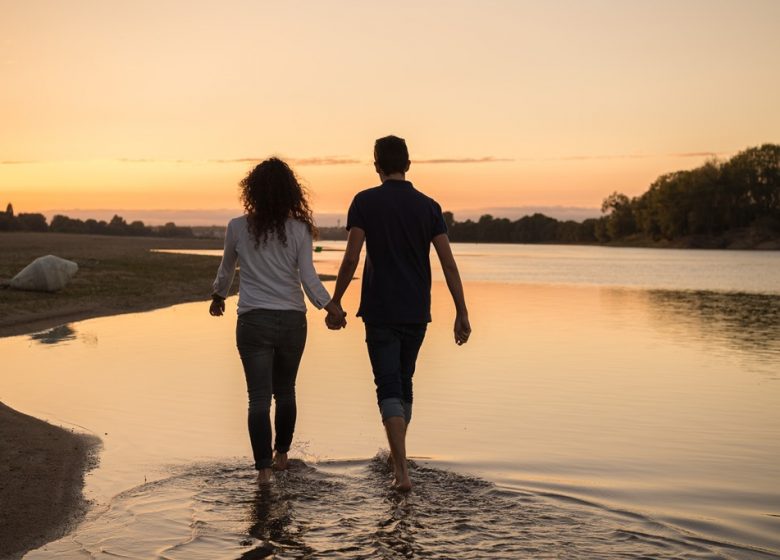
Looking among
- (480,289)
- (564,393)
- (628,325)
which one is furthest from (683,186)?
(564,393)

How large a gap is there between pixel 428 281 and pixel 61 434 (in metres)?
3.75

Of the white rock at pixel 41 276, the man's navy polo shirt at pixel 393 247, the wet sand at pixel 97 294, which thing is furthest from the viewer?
the white rock at pixel 41 276

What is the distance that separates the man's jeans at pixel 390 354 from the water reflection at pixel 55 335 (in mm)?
10710

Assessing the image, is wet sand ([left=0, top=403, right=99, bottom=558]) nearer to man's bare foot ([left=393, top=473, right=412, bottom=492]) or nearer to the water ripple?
the water ripple

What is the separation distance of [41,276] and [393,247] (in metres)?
18.7

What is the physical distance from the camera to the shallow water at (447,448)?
5699mm

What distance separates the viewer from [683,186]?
153625 mm

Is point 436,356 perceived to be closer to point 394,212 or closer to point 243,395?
point 243,395

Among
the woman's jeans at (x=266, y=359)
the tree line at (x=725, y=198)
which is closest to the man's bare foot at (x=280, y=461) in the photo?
the woman's jeans at (x=266, y=359)

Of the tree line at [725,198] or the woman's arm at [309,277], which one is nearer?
the woman's arm at [309,277]

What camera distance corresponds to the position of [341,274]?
684 cm

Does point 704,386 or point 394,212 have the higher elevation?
point 394,212

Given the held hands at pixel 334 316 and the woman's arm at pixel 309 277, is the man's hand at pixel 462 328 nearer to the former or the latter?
the held hands at pixel 334 316

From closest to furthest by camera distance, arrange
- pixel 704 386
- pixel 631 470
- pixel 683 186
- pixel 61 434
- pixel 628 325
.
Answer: pixel 631 470 < pixel 61 434 < pixel 704 386 < pixel 628 325 < pixel 683 186
